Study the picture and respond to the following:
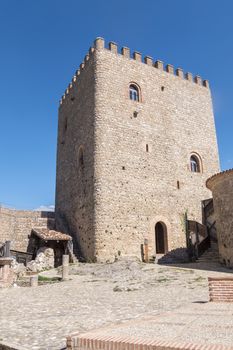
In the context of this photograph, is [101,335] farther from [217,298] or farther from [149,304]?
[149,304]

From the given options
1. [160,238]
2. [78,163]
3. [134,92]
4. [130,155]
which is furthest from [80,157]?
[160,238]

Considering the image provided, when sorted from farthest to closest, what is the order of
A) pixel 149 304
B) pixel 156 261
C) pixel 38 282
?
pixel 156 261
pixel 38 282
pixel 149 304

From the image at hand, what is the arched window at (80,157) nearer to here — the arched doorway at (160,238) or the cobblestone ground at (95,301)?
the arched doorway at (160,238)

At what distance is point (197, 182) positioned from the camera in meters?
21.8

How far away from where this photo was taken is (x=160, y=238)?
1989 centimetres

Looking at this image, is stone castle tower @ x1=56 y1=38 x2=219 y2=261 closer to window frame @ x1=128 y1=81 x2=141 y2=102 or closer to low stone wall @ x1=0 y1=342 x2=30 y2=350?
window frame @ x1=128 y1=81 x2=141 y2=102

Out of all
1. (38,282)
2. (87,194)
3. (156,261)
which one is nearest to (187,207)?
(156,261)

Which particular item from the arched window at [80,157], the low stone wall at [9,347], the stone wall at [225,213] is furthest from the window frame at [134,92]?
the low stone wall at [9,347]

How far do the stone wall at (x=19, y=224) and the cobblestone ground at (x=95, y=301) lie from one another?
7.45 m

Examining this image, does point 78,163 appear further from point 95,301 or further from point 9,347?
point 9,347

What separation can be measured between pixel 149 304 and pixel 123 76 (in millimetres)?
15870

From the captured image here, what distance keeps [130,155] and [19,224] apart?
335 inches

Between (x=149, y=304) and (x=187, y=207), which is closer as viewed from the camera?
(x=149, y=304)

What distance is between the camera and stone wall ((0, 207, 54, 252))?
2059 centimetres
